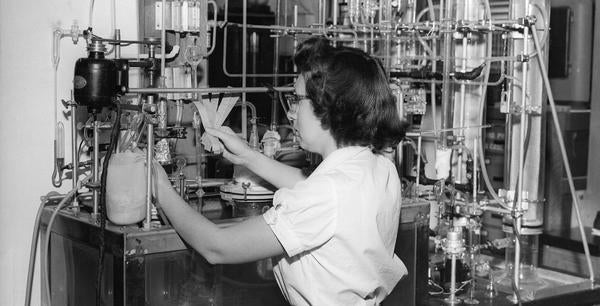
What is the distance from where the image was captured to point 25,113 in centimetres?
247

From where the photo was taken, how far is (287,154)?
9.18 feet

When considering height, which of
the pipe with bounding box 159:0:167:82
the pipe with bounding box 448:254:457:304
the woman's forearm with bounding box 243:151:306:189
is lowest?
the pipe with bounding box 448:254:457:304

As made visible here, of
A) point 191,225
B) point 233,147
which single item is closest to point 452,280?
point 233,147

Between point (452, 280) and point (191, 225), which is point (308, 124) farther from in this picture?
point (452, 280)

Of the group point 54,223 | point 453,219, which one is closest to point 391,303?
point 453,219

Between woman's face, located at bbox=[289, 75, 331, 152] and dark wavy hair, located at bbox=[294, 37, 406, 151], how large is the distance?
1 centimetres

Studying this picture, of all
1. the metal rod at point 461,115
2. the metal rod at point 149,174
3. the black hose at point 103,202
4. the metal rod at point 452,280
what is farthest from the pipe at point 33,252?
the metal rod at point 461,115

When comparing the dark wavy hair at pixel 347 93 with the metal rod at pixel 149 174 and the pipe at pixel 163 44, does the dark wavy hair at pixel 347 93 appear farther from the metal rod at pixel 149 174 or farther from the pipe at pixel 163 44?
the pipe at pixel 163 44

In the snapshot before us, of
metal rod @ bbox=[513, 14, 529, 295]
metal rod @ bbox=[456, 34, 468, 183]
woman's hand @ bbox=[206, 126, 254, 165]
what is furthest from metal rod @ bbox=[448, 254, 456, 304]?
woman's hand @ bbox=[206, 126, 254, 165]

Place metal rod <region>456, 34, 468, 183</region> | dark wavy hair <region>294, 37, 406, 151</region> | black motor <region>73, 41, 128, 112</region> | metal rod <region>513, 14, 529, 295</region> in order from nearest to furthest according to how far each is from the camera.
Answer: dark wavy hair <region>294, 37, 406, 151</region>, black motor <region>73, 41, 128, 112</region>, metal rod <region>513, 14, 529, 295</region>, metal rod <region>456, 34, 468, 183</region>

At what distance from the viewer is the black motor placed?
2.20m

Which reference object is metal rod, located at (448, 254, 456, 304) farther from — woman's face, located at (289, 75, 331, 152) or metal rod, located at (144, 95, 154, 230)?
metal rod, located at (144, 95, 154, 230)

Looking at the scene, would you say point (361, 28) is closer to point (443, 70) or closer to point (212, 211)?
point (443, 70)

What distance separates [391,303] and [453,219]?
0.47 metres
